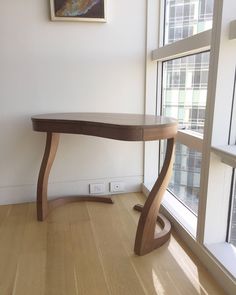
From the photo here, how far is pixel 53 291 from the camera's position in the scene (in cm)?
122

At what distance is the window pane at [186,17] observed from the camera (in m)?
1.52

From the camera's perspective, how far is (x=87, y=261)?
1.43 m

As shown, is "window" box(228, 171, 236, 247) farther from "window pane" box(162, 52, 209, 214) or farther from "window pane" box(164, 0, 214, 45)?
"window pane" box(164, 0, 214, 45)

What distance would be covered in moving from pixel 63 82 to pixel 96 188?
0.94 metres

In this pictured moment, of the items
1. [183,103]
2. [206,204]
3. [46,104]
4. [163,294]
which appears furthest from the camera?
[46,104]

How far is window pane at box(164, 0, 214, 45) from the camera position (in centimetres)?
152

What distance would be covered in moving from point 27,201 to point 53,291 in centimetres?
108

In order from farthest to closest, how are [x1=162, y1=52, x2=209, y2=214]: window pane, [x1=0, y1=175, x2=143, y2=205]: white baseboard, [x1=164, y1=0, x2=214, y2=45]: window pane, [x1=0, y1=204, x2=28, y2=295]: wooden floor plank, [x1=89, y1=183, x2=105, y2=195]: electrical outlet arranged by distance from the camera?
[x1=89, y1=183, x2=105, y2=195]: electrical outlet < [x1=0, y1=175, x2=143, y2=205]: white baseboard < [x1=162, y1=52, x2=209, y2=214]: window pane < [x1=164, y1=0, x2=214, y2=45]: window pane < [x1=0, y1=204, x2=28, y2=295]: wooden floor plank

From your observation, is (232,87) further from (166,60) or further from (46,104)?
(46,104)

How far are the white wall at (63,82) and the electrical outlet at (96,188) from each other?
57 millimetres

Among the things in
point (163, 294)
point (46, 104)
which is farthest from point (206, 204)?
point (46, 104)

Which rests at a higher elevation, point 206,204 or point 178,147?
point 178,147

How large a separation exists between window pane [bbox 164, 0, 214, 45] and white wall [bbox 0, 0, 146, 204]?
0.21m

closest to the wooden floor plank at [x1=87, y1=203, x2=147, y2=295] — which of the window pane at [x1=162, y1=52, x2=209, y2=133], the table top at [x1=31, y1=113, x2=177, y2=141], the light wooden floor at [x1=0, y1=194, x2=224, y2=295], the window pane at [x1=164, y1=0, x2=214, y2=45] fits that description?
the light wooden floor at [x1=0, y1=194, x2=224, y2=295]
